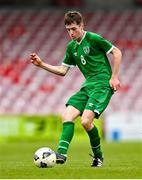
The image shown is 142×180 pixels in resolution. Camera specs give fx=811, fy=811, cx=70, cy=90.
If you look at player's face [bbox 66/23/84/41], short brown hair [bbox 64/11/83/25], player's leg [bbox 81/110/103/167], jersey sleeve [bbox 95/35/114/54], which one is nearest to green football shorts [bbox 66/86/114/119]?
player's leg [bbox 81/110/103/167]

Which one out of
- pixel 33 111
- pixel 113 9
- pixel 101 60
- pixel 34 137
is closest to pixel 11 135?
pixel 34 137

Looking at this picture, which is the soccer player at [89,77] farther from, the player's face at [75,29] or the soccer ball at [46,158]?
the soccer ball at [46,158]

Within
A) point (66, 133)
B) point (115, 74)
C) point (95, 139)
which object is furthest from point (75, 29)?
point (95, 139)

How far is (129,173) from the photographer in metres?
9.08

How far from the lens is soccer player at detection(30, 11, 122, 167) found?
32.5 ft

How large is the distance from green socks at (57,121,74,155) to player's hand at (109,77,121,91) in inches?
26.7

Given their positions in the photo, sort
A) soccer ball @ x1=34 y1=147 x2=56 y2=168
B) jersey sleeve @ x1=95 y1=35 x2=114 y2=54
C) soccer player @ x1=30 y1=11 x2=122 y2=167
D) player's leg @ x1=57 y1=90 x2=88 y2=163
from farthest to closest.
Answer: jersey sleeve @ x1=95 y1=35 x2=114 y2=54 < soccer player @ x1=30 y1=11 x2=122 y2=167 < player's leg @ x1=57 y1=90 x2=88 y2=163 < soccer ball @ x1=34 y1=147 x2=56 y2=168

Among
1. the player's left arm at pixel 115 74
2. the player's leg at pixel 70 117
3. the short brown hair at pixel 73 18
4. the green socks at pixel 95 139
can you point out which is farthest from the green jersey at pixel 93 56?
the green socks at pixel 95 139

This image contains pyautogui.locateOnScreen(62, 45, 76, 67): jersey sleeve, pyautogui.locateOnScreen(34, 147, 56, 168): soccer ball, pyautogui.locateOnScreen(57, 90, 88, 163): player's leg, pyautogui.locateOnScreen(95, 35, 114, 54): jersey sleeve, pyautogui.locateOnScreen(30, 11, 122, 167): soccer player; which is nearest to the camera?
pyautogui.locateOnScreen(34, 147, 56, 168): soccer ball

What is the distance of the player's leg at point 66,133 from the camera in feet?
31.9

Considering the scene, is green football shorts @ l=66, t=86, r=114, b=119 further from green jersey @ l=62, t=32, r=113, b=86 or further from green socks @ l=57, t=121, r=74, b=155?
green socks @ l=57, t=121, r=74, b=155

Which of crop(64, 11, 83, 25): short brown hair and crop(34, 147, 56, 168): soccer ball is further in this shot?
crop(64, 11, 83, 25): short brown hair

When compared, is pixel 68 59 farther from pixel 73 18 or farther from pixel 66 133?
pixel 66 133

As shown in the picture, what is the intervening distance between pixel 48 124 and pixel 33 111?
2406mm
